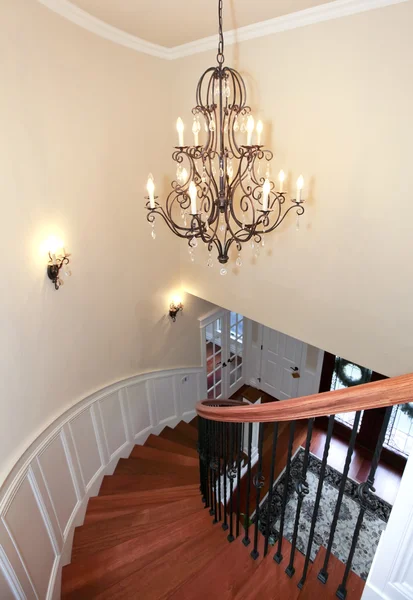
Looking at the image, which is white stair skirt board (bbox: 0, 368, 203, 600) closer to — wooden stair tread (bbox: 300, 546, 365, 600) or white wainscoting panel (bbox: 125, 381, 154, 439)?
white wainscoting panel (bbox: 125, 381, 154, 439)

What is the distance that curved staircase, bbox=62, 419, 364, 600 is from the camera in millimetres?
1701

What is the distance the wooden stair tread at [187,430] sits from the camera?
4952 millimetres

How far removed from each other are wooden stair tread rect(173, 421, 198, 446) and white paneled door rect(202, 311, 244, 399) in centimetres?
78

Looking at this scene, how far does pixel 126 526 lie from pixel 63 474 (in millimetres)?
723

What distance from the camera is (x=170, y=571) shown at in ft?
7.07

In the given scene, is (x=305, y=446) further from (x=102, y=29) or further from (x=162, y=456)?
(x=102, y=29)

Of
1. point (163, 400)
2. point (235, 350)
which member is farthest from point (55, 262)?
point (235, 350)

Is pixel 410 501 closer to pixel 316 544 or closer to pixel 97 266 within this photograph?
pixel 97 266

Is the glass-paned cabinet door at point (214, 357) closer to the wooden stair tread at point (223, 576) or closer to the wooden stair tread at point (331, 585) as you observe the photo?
the wooden stair tread at point (223, 576)

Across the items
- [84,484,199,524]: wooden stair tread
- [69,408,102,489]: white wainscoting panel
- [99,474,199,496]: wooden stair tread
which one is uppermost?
[69,408,102,489]: white wainscoting panel

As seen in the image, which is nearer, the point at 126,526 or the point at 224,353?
the point at 126,526

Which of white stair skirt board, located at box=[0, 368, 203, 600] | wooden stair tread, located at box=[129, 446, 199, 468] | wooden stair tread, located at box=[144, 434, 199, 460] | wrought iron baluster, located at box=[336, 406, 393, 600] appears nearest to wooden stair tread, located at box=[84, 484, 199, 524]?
white stair skirt board, located at box=[0, 368, 203, 600]

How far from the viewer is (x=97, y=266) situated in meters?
3.27

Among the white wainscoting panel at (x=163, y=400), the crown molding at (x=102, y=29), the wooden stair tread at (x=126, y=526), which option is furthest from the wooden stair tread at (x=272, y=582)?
the crown molding at (x=102, y=29)
